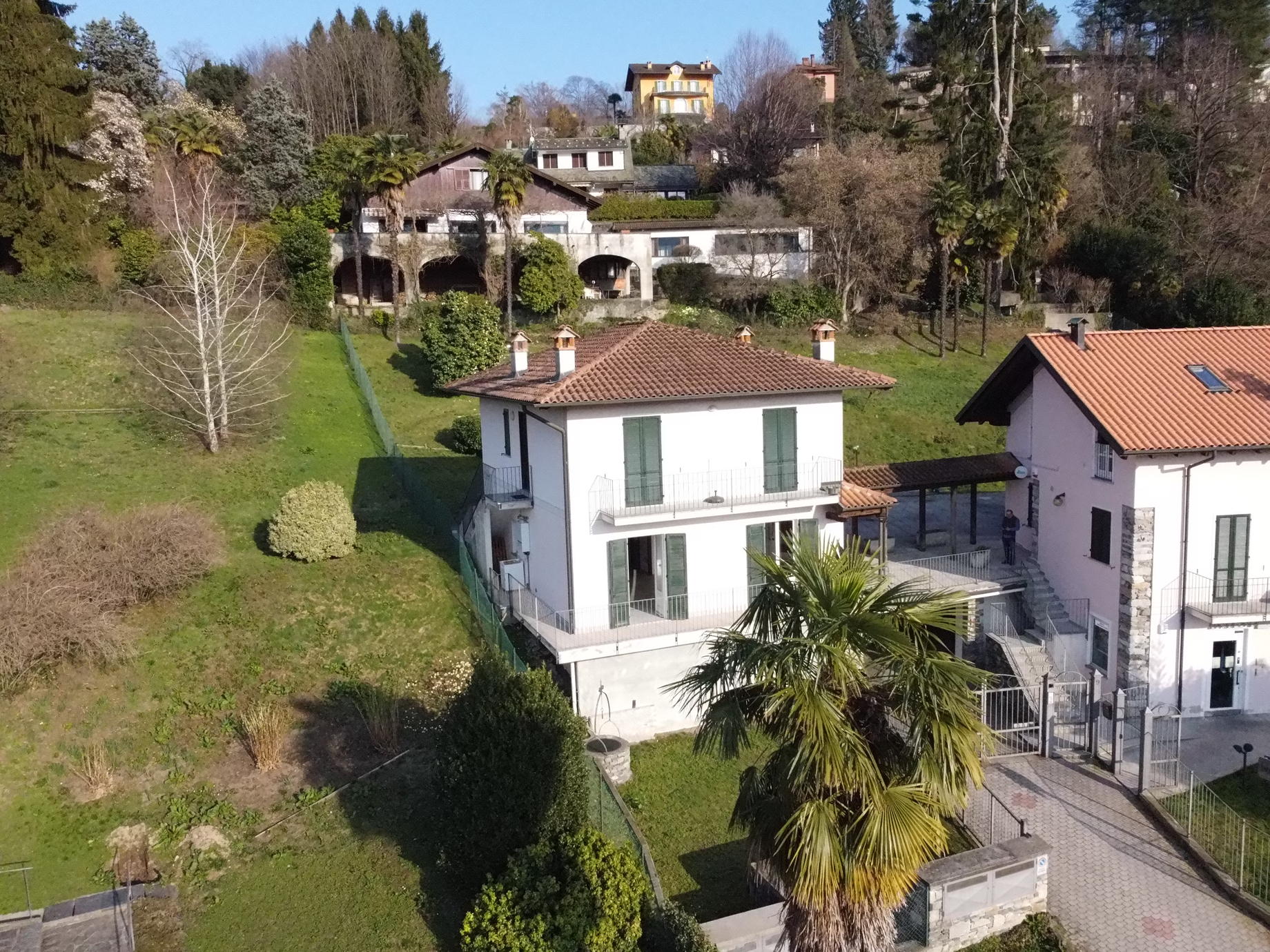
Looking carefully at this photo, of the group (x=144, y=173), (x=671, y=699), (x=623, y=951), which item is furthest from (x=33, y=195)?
(x=623, y=951)

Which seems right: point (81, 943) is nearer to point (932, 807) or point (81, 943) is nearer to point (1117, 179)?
point (932, 807)

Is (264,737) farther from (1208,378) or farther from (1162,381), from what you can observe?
(1208,378)

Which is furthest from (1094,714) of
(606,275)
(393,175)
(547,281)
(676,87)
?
(676,87)

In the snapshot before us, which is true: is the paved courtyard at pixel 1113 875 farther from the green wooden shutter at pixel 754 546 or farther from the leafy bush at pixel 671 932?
the green wooden shutter at pixel 754 546

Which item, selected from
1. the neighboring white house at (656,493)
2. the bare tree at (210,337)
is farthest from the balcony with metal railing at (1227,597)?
the bare tree at (210,337)

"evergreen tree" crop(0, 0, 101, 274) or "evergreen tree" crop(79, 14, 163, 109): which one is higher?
"evergreen tree" crop(79, 14, 163, 109)

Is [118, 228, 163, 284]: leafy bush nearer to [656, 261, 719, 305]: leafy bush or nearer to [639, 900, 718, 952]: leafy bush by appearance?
[656, 261, 719, 305]: leafy bush

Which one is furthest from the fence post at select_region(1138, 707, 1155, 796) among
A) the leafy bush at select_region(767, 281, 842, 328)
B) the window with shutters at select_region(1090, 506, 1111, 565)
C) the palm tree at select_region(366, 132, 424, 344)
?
the palm tree at select_region(366, 132, 424, 344)

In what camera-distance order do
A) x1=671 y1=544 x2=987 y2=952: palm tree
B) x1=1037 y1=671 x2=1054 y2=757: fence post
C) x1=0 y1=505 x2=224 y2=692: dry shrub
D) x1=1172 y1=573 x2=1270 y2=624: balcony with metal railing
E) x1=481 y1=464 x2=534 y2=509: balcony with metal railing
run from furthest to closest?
x1=481 y1=464 x2=534 y2=509: balcony with metal railing
x1=1172 y1=573 x2=1270 y2=624: balcony with metal railing
x1=1037 y1=671 x2=1054 y2=757: fence post
x1=0 y1=505 x2=224 y2=692: dry shrub
x1=671 y1=544 x2=987 y2=952: palm tree
